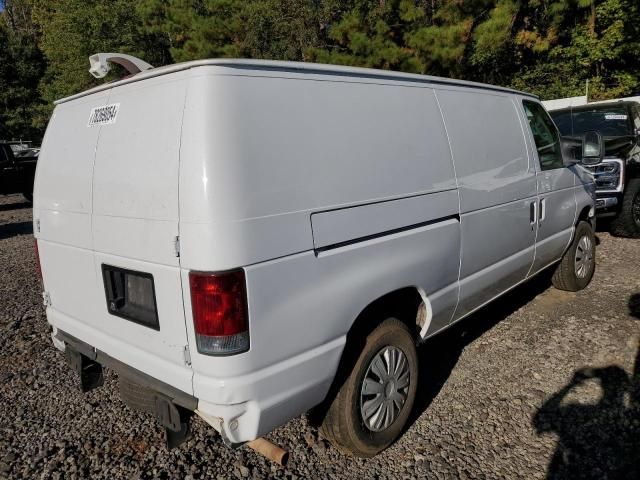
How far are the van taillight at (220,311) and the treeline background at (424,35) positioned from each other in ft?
43.4

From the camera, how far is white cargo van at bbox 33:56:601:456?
1925mm

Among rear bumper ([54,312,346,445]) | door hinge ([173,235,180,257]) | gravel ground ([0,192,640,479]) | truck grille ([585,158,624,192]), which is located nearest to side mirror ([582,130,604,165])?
gravel ground ([0,192,640,479])

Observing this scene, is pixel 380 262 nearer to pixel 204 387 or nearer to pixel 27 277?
pixel 204 387

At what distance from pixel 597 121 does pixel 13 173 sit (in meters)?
14.8

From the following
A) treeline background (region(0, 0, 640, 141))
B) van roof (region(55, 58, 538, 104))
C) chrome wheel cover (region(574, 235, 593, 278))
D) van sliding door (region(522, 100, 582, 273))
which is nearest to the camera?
van roof (region(55, 58, 538, 104))

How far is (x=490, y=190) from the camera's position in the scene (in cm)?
330

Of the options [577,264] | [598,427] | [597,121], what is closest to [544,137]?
[577,264]

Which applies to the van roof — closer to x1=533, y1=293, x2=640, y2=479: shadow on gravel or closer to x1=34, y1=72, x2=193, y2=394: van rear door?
x1=34, y1=72, x2=193, y2=394: van rear door

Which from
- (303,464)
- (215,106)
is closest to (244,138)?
(215,106)

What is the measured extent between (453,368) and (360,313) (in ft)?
5.24

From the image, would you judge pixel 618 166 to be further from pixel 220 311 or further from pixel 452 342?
pixel 220 311

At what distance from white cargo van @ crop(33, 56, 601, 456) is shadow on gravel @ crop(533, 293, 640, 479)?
862mm

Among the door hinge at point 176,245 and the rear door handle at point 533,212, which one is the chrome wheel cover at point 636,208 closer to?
the rear door handle at point 533,212

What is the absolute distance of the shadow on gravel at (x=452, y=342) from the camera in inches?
133
